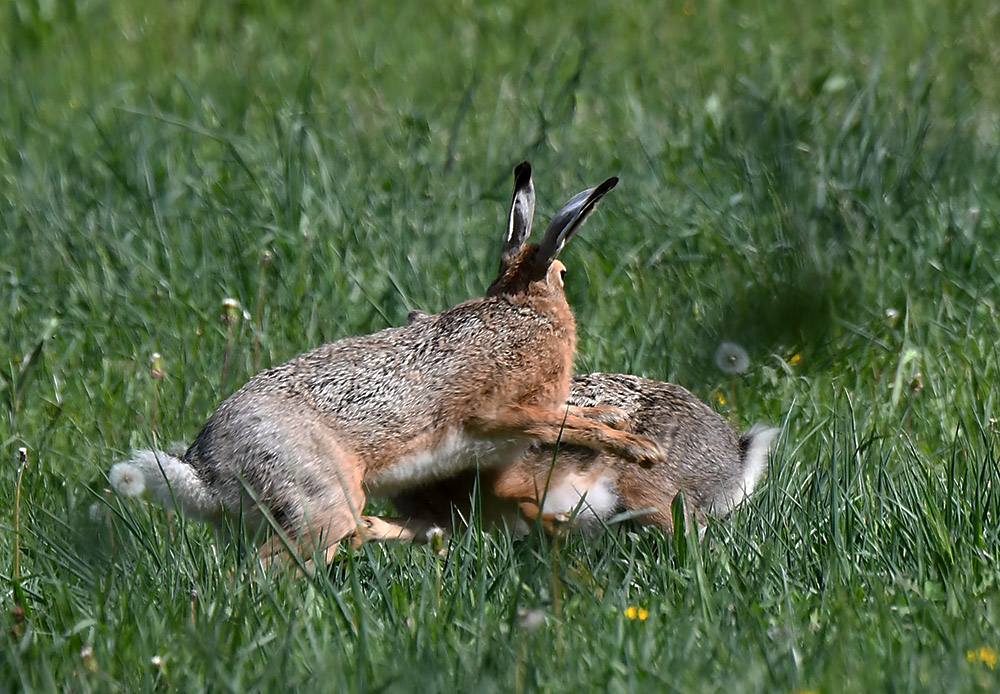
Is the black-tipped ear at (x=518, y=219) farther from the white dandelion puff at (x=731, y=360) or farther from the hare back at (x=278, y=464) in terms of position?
the hare back at (x=278, y=464)

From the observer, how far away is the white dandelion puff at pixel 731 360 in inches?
150

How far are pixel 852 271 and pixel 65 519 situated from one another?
303 centimetres

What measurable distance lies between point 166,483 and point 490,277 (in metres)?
2.18

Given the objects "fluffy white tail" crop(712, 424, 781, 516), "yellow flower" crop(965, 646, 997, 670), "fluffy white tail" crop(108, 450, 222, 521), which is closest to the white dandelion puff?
"fluffy white tail" crop(712, 424, 781, 516)

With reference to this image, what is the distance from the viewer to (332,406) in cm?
411

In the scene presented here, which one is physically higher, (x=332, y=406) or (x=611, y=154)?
(x=332, y=406)

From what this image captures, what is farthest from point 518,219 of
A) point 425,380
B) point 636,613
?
point 636,613

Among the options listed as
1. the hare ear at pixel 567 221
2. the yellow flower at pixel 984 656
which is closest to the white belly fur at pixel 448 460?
the hare ear at pixel 567 221

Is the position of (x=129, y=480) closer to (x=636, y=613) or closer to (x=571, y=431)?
(x=571, y=431)

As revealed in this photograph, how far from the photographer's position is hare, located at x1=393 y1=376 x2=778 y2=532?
448 centimetres

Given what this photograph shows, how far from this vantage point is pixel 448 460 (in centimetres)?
429

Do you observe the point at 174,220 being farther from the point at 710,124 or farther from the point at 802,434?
the point at 802,434

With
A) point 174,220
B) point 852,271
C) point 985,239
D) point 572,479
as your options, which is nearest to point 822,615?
point 572,479

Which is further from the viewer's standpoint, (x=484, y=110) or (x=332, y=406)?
(x=484, y=110)
